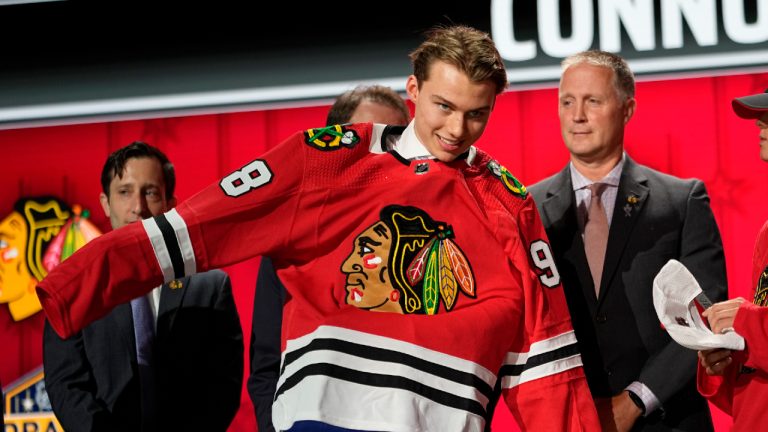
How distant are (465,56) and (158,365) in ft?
4.23

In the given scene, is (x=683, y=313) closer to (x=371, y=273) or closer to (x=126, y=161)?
(x=371, y=273)

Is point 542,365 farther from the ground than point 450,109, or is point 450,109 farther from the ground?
point 450,109

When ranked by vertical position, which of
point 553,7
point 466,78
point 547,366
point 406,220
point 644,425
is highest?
point 553,7

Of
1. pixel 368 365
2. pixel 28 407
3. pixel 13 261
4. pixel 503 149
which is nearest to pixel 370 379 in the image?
pixel 368 365

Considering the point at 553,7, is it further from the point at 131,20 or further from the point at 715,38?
the point at 131,20

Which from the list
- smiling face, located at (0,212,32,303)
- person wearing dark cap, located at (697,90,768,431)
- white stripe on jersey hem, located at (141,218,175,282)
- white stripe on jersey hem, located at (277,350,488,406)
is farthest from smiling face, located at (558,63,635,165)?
smiling face, located at (0,212,32,303)

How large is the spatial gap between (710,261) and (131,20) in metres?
2.66

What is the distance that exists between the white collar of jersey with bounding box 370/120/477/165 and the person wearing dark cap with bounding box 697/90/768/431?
728 millimetres

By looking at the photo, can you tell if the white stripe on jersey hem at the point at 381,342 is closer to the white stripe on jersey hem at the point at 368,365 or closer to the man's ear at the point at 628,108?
Result: the white stripe on jersey hem at the point at 368,365

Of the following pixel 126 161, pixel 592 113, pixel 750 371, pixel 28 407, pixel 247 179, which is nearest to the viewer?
pixel 247 179

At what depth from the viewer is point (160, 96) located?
4098 mm

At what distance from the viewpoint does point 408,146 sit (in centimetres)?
220

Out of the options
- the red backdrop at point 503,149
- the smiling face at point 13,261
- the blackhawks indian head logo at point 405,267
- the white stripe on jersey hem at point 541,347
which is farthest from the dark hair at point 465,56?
the smiling face at point 13,261

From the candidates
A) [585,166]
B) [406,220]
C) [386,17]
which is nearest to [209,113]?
[386,17]
